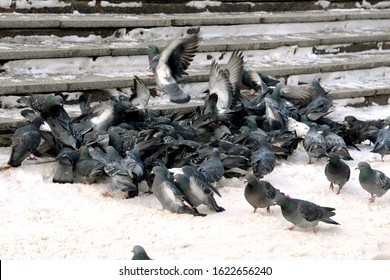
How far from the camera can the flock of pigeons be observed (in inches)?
241

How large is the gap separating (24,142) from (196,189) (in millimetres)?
1610

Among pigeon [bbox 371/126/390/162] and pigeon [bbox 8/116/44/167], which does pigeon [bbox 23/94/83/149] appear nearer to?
pigeon [bbox 8/116/44/167]

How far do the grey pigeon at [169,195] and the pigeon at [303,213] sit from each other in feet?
2.18

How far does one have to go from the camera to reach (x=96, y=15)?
9461mm

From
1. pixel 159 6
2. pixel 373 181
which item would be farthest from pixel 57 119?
pixel 159 6

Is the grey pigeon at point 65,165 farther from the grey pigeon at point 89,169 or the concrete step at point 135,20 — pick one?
the concrete step at point 135,20

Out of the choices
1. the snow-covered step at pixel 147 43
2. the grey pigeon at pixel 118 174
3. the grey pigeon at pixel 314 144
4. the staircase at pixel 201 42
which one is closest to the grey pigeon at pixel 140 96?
the staircase at pixel 201 42

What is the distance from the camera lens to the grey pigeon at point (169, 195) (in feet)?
19.6

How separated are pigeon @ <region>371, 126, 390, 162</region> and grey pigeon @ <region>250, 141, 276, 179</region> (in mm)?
1297

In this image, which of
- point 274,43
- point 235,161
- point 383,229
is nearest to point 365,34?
point 274,43

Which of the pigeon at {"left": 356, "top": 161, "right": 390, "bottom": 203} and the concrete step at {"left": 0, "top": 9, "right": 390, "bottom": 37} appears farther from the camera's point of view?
the concrete step at {"left": 0, "top": 9, "right": 390, "bottom": 37}

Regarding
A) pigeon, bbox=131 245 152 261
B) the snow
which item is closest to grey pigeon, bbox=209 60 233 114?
the snow

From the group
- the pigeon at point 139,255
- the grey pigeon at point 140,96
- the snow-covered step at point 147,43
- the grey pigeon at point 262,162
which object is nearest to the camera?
the pigeon at point 139,255

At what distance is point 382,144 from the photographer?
7.70 m
